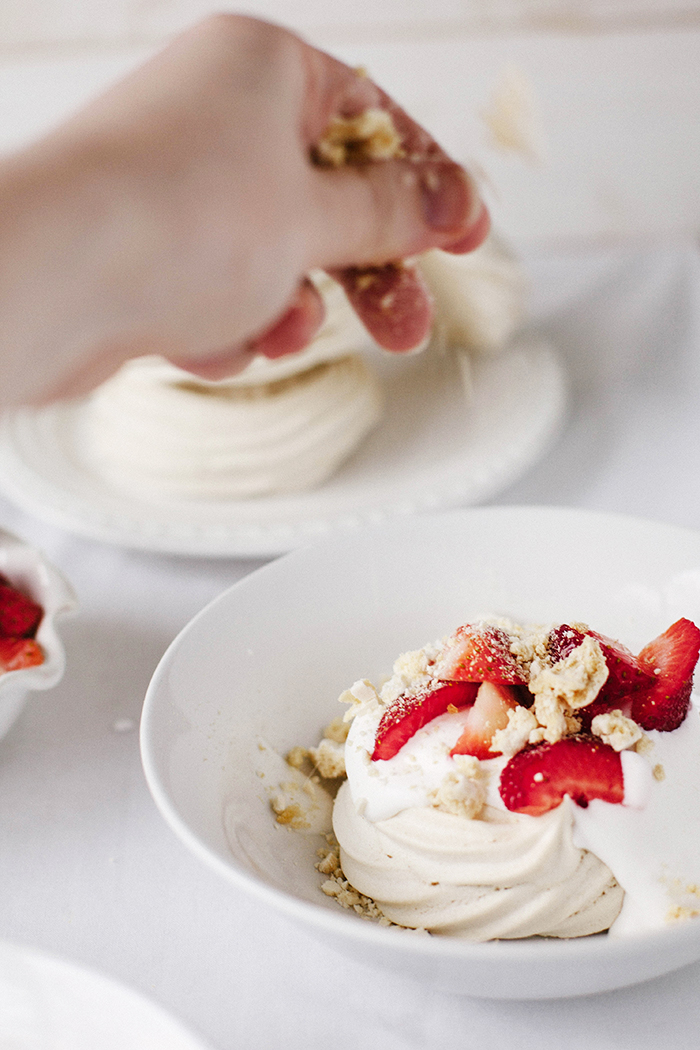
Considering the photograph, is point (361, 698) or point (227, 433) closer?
point (361, 698)

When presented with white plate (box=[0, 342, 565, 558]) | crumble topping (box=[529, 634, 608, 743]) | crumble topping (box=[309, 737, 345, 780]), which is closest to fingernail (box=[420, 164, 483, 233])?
crumble topping (box=[529, 634, 608, 743])

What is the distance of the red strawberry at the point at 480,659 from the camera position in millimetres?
600

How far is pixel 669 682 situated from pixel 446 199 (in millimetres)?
323

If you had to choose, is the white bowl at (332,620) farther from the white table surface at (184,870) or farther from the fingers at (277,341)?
the fingers at (277,341)

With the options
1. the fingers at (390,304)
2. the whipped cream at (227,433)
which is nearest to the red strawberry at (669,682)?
the fingers at (390,304)

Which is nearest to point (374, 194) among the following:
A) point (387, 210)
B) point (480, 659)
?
point (387, 210)

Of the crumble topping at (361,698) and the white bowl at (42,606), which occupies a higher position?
the crumble topping at (361,698)

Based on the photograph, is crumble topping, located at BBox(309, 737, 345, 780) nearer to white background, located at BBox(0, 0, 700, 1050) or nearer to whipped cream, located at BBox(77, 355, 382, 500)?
white background, located at BBox(0, 0, 700, 1050)

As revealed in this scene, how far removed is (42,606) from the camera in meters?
0.77

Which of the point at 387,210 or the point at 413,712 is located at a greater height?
the point at 387,210

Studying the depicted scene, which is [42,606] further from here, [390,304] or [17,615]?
[390,304]

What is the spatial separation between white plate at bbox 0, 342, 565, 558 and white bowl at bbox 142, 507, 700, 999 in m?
0.21

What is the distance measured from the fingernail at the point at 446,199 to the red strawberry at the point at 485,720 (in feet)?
0.93

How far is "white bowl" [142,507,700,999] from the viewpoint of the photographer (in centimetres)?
58
